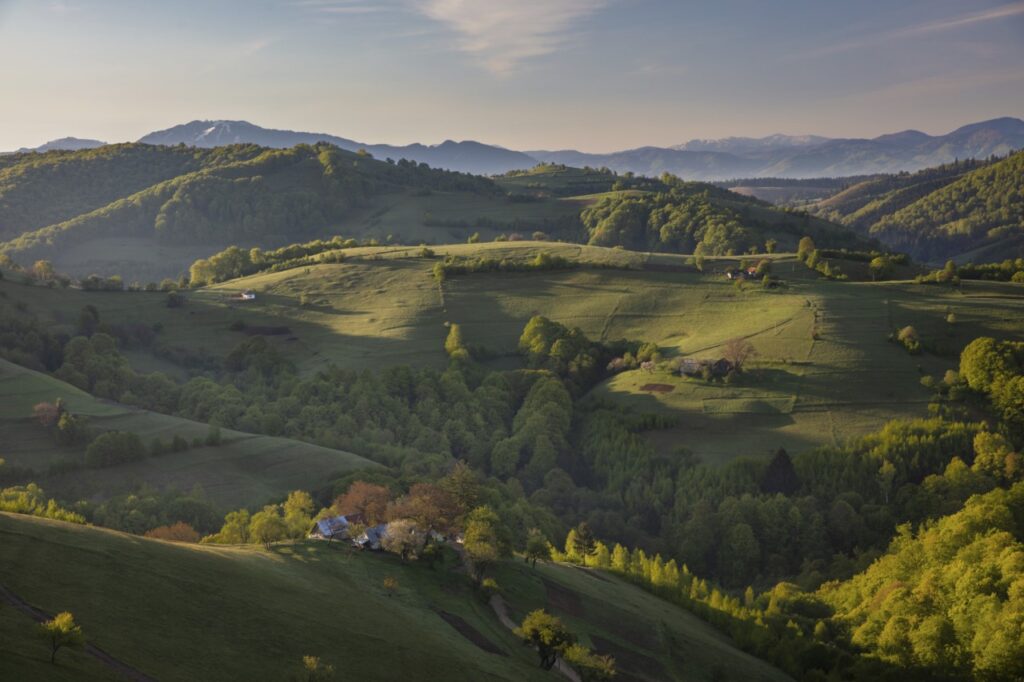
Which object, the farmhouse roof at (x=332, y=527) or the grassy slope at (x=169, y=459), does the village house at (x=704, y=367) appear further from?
the farmhouse roof at (x=332, y=527)

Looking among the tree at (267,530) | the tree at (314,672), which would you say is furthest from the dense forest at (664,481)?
the tree at (314,672)

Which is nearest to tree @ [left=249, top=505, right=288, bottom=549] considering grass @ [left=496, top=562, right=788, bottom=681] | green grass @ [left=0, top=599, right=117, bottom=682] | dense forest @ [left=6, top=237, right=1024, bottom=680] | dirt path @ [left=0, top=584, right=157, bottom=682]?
dense forest @ [left=6, top=237, right=1024, bottom=680]

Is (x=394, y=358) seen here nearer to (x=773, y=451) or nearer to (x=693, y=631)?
(x=773, y=451)

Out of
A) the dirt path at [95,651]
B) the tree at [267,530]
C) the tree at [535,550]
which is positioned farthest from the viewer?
the tree at [535,550]

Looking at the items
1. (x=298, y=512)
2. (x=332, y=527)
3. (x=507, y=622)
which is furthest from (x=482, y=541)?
(x=298, y=512)

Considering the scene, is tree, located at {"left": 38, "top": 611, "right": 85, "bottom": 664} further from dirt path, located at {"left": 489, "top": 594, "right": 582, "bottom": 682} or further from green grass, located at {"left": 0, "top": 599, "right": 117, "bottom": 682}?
dirt path, located at {"left": 489, "top": 594, "right": 582, "bottom": 682}

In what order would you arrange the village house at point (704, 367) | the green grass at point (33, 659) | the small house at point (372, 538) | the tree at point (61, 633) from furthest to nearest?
the village house at point (704, 367) < the small house at point (372, 538) < the tree at point (61, 633) < the green grass at point (33, 659)
